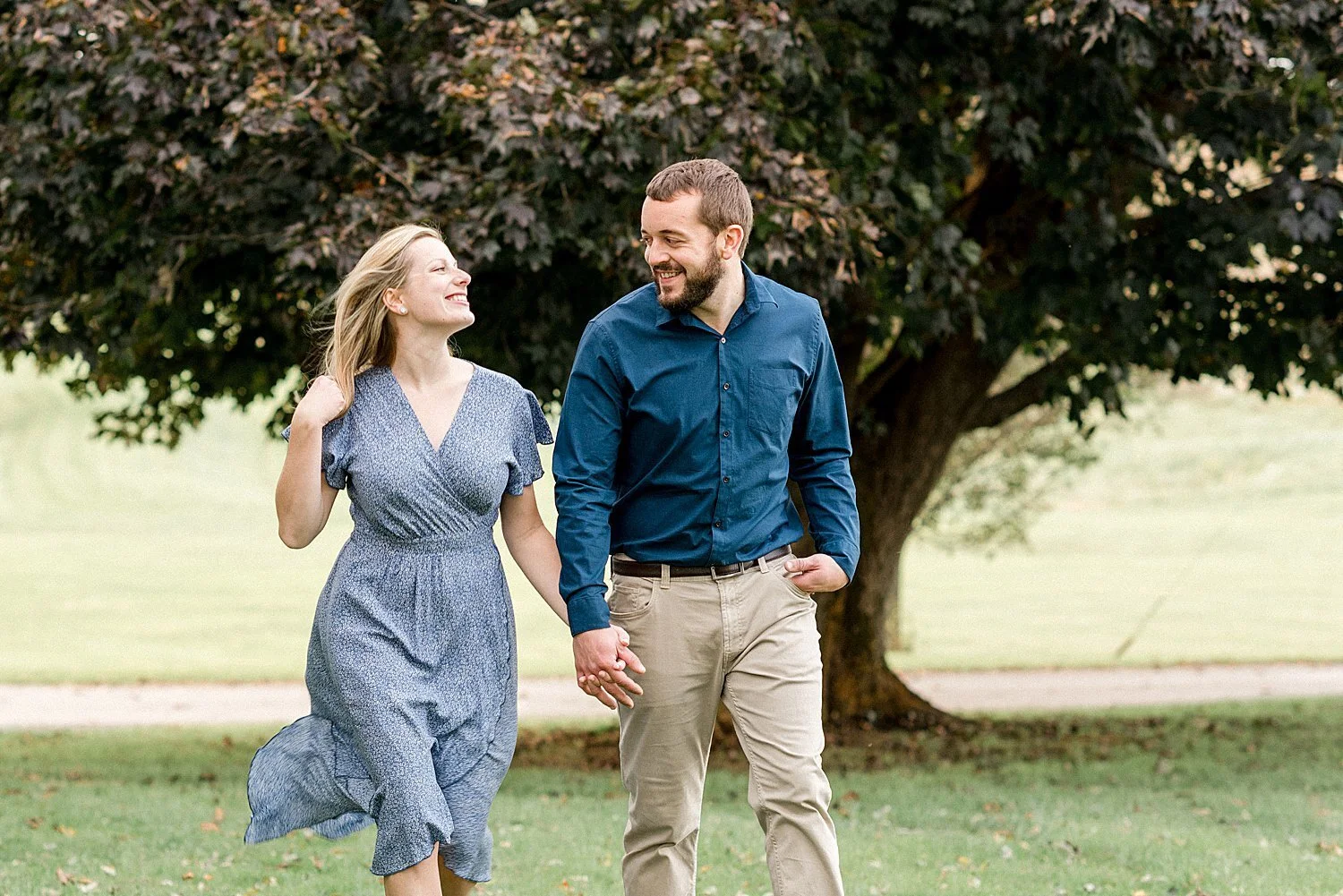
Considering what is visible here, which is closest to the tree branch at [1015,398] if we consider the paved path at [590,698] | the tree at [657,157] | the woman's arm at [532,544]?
the tree at [657,157]

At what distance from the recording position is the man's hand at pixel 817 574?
4309 mm

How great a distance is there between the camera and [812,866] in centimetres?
421

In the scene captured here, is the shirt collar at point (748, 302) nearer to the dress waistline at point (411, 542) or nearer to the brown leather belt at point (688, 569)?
the brown leather belt at point (688, 569)

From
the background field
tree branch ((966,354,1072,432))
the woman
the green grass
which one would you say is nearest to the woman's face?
the woman

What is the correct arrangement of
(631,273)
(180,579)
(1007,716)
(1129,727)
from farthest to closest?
(180,579) < (1007,716) < (1129,727) < (631,273)

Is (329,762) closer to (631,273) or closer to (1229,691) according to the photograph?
(631,273)

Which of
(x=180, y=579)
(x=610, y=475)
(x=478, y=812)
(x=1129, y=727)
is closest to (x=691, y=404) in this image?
(x=610, y=475)

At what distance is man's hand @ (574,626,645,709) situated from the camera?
4137 mm

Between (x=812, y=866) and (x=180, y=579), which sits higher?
(x=812, y=866)

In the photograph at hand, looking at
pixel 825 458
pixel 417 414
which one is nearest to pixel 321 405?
pixel 417 414

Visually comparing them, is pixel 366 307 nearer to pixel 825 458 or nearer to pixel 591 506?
pixel 591 506

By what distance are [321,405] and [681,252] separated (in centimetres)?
106

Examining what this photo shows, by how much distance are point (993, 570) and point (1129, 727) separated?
1304 inches

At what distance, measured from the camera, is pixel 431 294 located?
4.31 m
